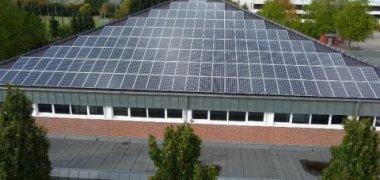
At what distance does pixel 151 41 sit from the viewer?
25.5 m

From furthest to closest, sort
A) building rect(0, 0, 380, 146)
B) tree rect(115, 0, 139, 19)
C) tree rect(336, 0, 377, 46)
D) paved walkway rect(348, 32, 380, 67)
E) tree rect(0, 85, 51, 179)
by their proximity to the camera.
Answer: tree rect(115, 0, 139, 19) < tree rect(336, 0, 377, 46) < paved walkway rect(348, 32, 380, 67) < building rect(0, 0, 380, 146) < tree rect(0, 85, 51, 179)

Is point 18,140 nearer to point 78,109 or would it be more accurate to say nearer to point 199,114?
point 78,109

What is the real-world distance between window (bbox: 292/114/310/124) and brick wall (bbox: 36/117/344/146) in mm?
475

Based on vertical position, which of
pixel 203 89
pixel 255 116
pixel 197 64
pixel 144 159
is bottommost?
pixel 144 159

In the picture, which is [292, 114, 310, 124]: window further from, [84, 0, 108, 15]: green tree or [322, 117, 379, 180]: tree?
[84, 0, 108, 15]: green tree

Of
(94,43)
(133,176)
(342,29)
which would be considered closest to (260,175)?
(133,176)

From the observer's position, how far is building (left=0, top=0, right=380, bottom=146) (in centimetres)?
2044

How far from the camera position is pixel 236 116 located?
69.6 ft

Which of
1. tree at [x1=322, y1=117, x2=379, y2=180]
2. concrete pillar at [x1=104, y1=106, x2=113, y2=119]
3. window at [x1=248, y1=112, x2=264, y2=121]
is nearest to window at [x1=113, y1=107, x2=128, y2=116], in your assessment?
concrete pillar at [x1=104, y1=106, x2=113, y2=119]

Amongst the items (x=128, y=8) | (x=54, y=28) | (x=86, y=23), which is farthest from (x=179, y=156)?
(x=128, y=8)

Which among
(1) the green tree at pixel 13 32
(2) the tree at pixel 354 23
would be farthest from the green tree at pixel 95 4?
(2) the tree at pixel 354 23

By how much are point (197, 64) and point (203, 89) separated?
8.94 feet

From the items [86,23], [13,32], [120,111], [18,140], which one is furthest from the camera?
[86,23]

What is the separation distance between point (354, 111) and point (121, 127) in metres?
13.6
